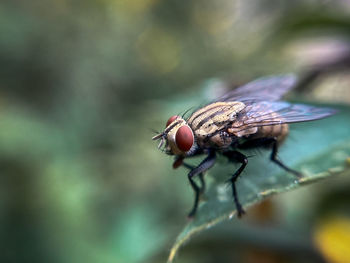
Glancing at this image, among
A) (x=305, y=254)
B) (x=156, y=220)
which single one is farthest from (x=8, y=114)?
(x=305, y=254)

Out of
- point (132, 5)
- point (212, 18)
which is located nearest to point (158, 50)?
point (132, 5)

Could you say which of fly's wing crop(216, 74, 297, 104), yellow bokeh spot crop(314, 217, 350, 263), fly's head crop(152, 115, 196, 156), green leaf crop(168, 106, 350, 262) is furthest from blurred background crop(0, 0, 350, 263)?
fly's head crop(152, 115, 196, 156)

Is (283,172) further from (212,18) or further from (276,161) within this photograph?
(212,18)

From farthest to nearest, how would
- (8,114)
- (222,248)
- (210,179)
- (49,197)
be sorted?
1. (8,114)
2. (49,197)
3. (222,248)
4. (210,179)

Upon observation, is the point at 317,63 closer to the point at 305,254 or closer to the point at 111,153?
the point at 305,254

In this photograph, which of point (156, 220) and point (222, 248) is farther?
point (156, 220)

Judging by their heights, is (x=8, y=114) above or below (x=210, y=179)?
above

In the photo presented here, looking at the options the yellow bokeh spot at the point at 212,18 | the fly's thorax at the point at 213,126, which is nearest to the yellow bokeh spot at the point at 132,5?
the yellow bokeh spot at the point at 212,18
